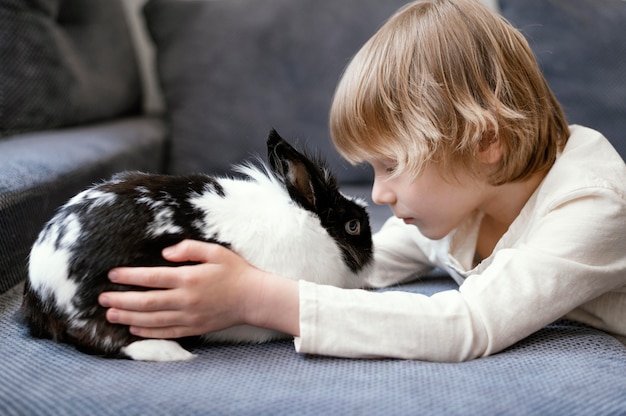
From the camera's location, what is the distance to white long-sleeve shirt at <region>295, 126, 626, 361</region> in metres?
0.80

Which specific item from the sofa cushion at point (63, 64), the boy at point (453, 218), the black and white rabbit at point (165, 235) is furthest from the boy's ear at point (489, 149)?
the sofa cushion at point (63, 64)

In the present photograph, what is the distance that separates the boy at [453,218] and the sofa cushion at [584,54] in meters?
0.60

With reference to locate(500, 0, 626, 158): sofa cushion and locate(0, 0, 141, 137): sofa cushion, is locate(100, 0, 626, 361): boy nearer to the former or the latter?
locate(500, 0, 626, 158): sofa cushion

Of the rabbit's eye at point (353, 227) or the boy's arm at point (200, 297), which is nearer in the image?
the boy's arm at point (200, 297)

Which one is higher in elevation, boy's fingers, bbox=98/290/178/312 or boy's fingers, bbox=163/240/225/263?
boy's fingers, bbox=163/240/225/263

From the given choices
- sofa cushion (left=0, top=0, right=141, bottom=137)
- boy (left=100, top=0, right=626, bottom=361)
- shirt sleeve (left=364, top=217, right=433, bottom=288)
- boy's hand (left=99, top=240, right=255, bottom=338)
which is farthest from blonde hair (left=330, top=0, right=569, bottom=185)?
sofa cushion (left=0, top=0, right=141, bottom=137)

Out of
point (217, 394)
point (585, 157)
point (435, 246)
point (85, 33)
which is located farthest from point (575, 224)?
point (85, 33)

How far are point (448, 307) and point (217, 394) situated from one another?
33 centimetres

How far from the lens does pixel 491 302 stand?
83 cm

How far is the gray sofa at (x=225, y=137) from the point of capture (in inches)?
26.4

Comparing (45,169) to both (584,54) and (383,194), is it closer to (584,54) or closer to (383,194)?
(383,194)

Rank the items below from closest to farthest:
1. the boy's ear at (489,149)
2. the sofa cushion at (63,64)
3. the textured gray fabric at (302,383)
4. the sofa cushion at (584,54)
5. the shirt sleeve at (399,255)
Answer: the textured gray fabric at (302,383), the boy's ear at (489,149), the shirt sleeve at (399,255), the sofa cushion at (63,64), the sofa cushion at (584,54)

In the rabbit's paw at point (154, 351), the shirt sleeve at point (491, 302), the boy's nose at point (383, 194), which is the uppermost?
the boy's nose at point (383, 194)

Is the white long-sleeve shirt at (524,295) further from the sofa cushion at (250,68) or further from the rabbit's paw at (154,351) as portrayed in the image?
the sofa cushion at (250,68)
